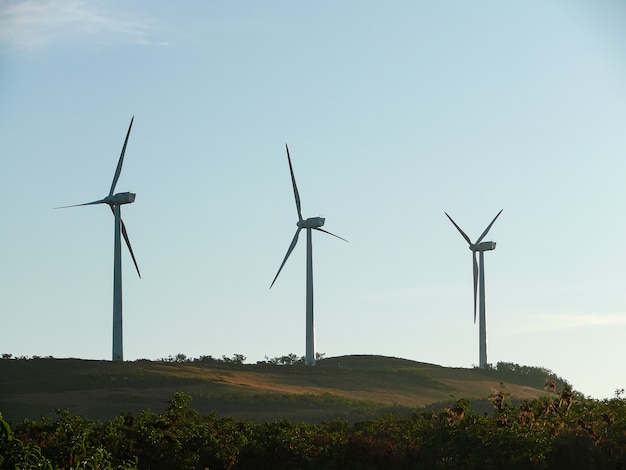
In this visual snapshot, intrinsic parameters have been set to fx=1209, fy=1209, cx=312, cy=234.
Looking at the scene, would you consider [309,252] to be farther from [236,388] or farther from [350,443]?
[350,443]

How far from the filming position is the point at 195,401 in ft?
346

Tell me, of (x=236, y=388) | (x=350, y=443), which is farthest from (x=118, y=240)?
(x=350, y=443)

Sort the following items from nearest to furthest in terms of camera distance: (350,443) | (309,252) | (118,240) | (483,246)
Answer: (350,443) < (118,240) < (309,252) < (483,246)

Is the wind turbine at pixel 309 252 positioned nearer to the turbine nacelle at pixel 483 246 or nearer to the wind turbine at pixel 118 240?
the wind turbine at pixel 118 240

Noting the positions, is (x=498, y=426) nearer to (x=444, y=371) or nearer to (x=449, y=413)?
(x=449, y=413)

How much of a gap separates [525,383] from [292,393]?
5824 centimetres

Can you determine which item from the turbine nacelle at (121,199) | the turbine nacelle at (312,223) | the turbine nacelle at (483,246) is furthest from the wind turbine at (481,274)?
the turbine nacelle at (121,199)

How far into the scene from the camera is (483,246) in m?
148

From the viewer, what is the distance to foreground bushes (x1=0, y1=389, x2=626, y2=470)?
41.7 metres

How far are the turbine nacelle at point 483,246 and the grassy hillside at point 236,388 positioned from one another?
16341 millimetres

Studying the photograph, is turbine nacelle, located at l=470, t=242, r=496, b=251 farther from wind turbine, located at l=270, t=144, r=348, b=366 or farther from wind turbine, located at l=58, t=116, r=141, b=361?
wind turbine, located at l=58, t=116, r=141, b=361

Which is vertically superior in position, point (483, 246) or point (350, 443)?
point (483, 246)

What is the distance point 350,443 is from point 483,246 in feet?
350

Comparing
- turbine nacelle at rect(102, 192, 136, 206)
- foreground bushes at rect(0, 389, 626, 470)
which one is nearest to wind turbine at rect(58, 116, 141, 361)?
turbine nacelle at rect(102, 192, 136, 206)
